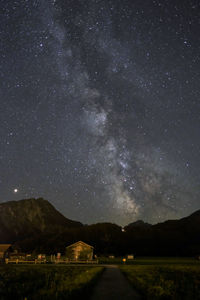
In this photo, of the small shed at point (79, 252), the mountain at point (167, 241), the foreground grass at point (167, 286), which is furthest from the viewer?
the mountain at point (167, 241)

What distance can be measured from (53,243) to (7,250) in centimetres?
6666

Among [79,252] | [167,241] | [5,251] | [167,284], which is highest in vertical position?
[167,241]

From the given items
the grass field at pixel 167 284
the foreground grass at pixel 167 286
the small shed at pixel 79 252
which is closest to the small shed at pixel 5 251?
the small shed at pixel 79 252

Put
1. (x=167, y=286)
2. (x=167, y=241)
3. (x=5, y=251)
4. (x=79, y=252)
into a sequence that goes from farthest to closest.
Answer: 1. (x=167, y=241)
2. (x=79, y=252)
3. (x=5, y=251)
4. (x=167, y=286)

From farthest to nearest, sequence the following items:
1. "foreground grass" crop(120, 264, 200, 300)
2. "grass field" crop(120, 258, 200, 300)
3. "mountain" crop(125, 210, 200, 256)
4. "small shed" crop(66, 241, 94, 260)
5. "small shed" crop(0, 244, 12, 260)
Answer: "mountain" crop(125, 210, 200, 256)
"small shed" crop(66, 241, 94, 260)
"small shed" crop(0, 244, 12, 260)
"grass field" crop(120, 258, 200, 300)
"foreground grass" crop(120, 264, 200, 300)

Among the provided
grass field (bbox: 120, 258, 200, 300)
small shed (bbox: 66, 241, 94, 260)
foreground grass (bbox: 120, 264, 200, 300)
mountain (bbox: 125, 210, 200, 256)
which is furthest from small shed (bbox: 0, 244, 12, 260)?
mountain (bbox: 125, 210, 200, 256)

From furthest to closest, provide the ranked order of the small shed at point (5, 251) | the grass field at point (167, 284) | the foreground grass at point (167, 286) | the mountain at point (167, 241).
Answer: the mountain at point (167, 241) < the small shed at point (5, 251) < the grass field at point (167, 284) < the foreground grass at point (167, 286)

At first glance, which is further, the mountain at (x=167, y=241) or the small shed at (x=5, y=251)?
the mountain at (x=167, y=241)

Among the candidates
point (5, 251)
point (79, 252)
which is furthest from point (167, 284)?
point (5, 251)

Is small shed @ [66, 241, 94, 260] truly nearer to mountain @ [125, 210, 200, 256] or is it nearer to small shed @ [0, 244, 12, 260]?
small shed @ [0, 244, 12, 260]

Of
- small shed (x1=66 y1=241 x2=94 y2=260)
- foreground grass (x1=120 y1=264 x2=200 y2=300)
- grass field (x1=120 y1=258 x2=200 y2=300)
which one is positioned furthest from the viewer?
small shed (x1=66 y1=241 x2=94 y2=260)

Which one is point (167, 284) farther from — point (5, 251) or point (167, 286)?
point (5, 251)

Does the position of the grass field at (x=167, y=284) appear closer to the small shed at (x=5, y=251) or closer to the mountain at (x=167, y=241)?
the small shed at (x=5, y=251)

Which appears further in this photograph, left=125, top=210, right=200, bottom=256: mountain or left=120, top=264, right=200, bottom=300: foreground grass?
left=125, top=210, right=200, bottom=256: mountain
